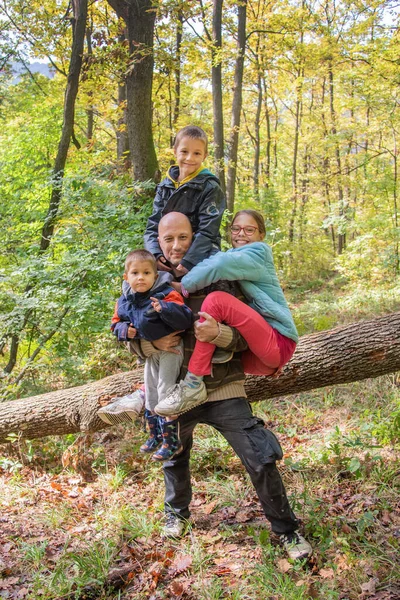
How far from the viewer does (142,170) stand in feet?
22.1

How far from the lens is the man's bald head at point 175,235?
3.03 metres

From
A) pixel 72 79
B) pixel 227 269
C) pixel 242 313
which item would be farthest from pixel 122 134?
pixel 242 313

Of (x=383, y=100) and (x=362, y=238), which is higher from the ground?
(x=383, y=100)

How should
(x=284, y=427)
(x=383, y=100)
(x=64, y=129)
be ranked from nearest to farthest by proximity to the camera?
(x=284, y=427)
(x=64, y=129)
(x=383, y=100)

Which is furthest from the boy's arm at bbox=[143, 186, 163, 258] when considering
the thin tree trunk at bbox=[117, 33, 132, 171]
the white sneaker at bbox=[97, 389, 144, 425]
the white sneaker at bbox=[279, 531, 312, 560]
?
the thin tree trunk at bbox=[117, 33, 132, 171]

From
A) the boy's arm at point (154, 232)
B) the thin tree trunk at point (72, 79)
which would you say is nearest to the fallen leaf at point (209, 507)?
the boy's arm at point (154, 232)

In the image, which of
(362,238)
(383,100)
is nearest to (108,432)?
(362,238)

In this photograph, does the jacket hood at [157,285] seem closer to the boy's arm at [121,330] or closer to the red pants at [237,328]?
the boy's arm at [121,330]

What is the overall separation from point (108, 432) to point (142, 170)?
3677 millimetres

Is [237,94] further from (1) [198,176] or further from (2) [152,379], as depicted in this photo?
(2) [152,379]

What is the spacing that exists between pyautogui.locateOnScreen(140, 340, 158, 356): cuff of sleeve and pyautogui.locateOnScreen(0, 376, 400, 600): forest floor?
134 centimetres

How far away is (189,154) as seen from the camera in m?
3.12

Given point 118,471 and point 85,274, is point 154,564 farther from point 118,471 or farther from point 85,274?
point 85,274

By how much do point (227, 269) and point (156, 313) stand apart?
51 centimetres
